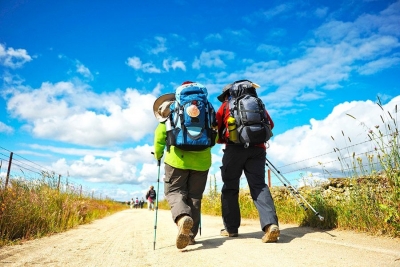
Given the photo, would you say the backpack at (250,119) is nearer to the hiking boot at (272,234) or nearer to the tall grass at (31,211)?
the hiking boot at (272,234)

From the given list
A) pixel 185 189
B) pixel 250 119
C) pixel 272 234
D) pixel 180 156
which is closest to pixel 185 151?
pixel 180 156

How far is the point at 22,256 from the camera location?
355 cm

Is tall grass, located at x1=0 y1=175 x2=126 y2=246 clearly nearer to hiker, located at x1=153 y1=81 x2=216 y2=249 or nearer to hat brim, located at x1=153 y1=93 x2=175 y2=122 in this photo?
hiker, located at x1=153 y1=81 x2=216 y2=249

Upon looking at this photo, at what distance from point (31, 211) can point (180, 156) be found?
3.26 metres

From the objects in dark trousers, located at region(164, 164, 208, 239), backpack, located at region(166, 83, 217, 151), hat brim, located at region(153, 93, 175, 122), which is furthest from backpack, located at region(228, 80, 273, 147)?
hat brim, located at region(153, 93, 175, 122)

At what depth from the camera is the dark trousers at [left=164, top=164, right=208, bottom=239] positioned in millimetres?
4012

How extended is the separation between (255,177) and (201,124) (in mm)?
1259

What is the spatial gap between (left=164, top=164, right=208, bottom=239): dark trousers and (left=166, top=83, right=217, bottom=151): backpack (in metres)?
0.41

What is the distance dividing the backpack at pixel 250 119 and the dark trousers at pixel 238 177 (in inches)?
11.7

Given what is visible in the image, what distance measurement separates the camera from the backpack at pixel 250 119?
4273mm

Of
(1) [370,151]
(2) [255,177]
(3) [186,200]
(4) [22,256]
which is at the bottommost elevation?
(4) [22,256]

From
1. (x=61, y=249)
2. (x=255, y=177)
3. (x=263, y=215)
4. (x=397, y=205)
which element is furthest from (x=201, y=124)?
(x=397, y=205)

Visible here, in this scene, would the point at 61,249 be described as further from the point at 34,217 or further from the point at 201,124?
the point at 201,124

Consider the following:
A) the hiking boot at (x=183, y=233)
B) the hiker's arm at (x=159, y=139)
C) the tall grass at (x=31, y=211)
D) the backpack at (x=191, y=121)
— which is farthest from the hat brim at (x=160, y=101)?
the tall grass at (x=31, y=211)
